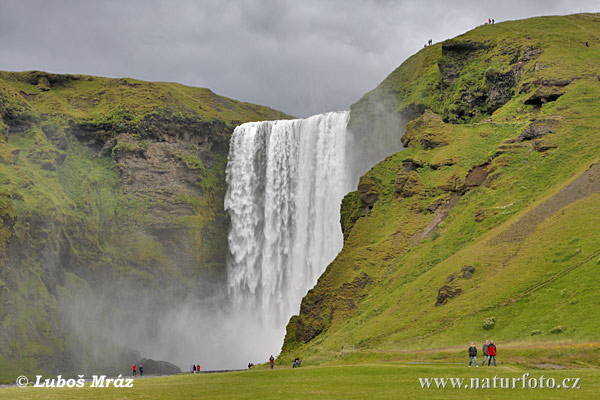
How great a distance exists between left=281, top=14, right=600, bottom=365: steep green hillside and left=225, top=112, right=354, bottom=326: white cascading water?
8027 millimetres

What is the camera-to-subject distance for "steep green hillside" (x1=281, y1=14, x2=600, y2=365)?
3666cm

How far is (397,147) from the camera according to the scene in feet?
259

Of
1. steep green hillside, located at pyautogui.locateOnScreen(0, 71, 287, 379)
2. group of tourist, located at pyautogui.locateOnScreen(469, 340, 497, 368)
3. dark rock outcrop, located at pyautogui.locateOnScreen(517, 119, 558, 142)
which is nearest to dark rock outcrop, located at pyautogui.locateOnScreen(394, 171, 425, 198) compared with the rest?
dark rock outcrop, located at pyautogui.locateOnScreen(517, 119, 558, 142)

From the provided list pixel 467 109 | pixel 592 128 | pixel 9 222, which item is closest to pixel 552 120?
pixel 592 128

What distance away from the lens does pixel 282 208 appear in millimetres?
90438

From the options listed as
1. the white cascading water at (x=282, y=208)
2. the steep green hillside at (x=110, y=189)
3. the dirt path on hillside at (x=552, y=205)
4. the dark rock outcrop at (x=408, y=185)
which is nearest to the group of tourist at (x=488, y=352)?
the dirt path on hillside at (x=552, y=205)

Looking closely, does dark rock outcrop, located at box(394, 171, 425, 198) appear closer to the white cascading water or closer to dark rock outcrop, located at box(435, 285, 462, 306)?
dark rock outcrop, located at box(435, 285, 462, 306)

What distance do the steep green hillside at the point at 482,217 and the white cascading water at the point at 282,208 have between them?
26.3 ft

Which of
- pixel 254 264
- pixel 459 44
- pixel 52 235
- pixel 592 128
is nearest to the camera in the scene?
pixel 592 128

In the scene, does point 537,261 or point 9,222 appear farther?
point 9,222

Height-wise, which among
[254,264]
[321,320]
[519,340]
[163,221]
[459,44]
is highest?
[459,44]

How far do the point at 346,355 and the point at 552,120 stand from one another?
29.1 m

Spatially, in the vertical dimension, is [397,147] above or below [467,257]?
above

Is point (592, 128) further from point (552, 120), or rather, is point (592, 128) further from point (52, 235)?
point (52, 235)
